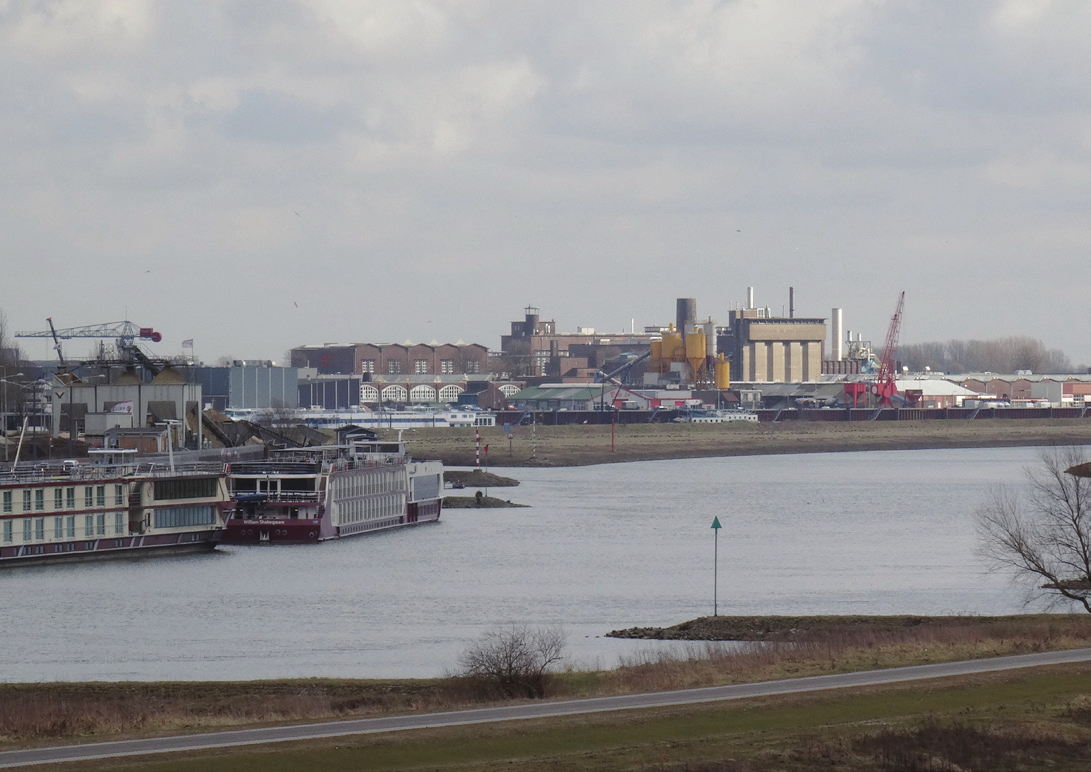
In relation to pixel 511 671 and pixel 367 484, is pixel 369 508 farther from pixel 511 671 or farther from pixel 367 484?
pixel 511 671

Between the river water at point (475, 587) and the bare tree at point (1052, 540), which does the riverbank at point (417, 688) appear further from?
the river water at point (475, 587)

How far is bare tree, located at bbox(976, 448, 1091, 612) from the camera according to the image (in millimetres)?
37969

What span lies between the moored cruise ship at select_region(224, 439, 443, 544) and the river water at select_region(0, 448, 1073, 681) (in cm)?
125

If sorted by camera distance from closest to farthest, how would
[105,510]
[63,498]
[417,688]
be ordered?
[417,688], [63,498], [105,510]

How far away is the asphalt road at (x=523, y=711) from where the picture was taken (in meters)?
21.1

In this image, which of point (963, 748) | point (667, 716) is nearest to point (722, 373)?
point (667, 716)

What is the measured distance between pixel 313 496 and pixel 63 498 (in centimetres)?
1269

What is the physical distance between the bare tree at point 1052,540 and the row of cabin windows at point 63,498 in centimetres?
3169

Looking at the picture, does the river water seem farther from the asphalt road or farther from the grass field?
the asphalt road

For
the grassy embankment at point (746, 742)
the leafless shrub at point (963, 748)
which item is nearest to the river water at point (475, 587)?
the grassy embankment at point (746, 742)

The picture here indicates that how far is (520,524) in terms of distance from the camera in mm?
75938

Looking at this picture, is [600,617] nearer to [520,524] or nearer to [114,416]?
[520,524]

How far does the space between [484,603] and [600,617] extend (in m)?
4.57

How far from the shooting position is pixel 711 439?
165 meters
